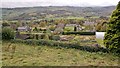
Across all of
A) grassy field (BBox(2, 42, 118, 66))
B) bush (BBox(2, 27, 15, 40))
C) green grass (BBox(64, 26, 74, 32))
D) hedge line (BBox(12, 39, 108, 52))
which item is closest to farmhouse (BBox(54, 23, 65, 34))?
green grass (BBox(64, 26, 74, 32))

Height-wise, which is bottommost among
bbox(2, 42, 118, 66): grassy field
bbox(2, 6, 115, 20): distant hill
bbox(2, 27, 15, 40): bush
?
bbox(2, 42, 118, 66): grassy field

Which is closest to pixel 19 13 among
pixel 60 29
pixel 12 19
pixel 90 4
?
pixel 12 19

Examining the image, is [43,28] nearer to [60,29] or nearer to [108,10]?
[60,29]

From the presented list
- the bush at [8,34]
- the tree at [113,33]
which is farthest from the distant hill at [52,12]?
the tree at [113,33]

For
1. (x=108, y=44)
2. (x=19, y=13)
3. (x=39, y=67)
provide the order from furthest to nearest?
(x=19, y=13) → (x=108, y=44) → (x=39, y=67)

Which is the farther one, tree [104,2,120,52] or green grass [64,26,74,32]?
green grass [64,26,74,32]

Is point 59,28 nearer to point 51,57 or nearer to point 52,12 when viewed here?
point 52,12

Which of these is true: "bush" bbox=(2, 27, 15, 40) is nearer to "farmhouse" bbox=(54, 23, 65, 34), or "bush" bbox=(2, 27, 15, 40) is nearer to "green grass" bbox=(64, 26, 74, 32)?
"farmhouse" bbox=(54, 23, 65, 34)

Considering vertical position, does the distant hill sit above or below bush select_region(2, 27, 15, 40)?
above
